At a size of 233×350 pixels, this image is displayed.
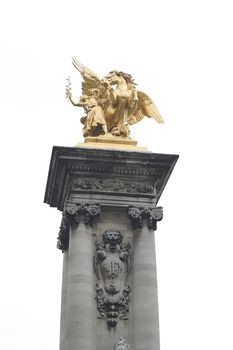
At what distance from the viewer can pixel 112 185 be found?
83.0 feet

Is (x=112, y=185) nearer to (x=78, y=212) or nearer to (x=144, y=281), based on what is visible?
(x=78, y=212)

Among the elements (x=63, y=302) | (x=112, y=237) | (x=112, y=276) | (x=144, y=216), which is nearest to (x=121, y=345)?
(x=112, y=276)

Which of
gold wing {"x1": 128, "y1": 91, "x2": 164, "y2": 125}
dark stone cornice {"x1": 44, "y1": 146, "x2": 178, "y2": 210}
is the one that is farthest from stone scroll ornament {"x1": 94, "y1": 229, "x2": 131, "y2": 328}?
gold wing {"x1": 128, "y1": 91, "x2": 164, "y2": 125}

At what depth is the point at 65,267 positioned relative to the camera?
26.1 metres

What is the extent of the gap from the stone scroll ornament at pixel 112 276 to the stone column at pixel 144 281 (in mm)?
303

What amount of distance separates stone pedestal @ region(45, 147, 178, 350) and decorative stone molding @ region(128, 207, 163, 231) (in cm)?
2

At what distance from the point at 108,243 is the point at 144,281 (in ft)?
5.70

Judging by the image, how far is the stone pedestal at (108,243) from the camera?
920 inches

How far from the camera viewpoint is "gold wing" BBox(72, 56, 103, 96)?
27.6 meters

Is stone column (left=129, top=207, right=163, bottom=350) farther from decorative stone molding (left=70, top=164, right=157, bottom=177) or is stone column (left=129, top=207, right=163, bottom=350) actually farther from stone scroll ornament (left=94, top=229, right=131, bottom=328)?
decorative stone molding (left=70, top=164, right=157, bottom=177)

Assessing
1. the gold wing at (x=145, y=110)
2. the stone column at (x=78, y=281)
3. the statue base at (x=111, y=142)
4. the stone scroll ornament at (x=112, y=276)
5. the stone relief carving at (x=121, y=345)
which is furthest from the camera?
the gold wing at (x=145, y=110)

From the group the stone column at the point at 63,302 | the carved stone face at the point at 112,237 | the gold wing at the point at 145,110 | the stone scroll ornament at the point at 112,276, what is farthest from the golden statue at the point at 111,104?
the stone column at the point at 63,302

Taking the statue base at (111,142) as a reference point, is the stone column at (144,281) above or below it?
below

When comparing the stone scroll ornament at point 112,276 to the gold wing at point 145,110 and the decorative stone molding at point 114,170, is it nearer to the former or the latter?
the decorative stone molding at point 114,170
